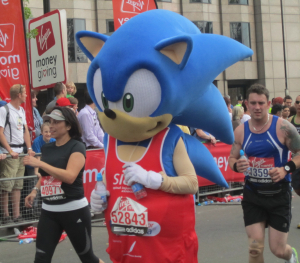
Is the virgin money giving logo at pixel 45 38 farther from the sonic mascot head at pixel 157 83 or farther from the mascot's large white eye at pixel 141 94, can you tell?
the mascot's large white eye at pixel 141 94

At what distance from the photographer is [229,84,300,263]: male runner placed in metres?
4.39

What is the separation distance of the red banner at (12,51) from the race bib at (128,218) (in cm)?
477

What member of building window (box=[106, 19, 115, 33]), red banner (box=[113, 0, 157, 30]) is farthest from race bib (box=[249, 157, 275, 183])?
building window (box=[106, 19, 115, 33])

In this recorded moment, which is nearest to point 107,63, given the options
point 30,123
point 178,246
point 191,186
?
point 191,186

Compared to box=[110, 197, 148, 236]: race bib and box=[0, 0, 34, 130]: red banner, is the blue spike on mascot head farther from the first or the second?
box=[0, 0, 34, 130]: red banner

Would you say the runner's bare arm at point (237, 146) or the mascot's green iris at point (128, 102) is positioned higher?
the mascot's green iris at point (128, 102)

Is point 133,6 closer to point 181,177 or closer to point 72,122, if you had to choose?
point 72,122

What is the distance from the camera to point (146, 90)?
131 inches

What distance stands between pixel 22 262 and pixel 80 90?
72.2ft

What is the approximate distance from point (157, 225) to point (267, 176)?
1543 millimetres

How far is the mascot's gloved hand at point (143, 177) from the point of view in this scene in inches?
129

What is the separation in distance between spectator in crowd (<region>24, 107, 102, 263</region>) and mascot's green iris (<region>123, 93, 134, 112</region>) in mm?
1181

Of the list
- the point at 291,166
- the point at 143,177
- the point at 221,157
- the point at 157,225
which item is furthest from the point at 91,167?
the point at 143,177

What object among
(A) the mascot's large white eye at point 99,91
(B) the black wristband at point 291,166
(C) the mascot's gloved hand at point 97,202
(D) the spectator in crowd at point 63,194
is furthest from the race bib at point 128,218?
(B) the black wristband at point 291,166
